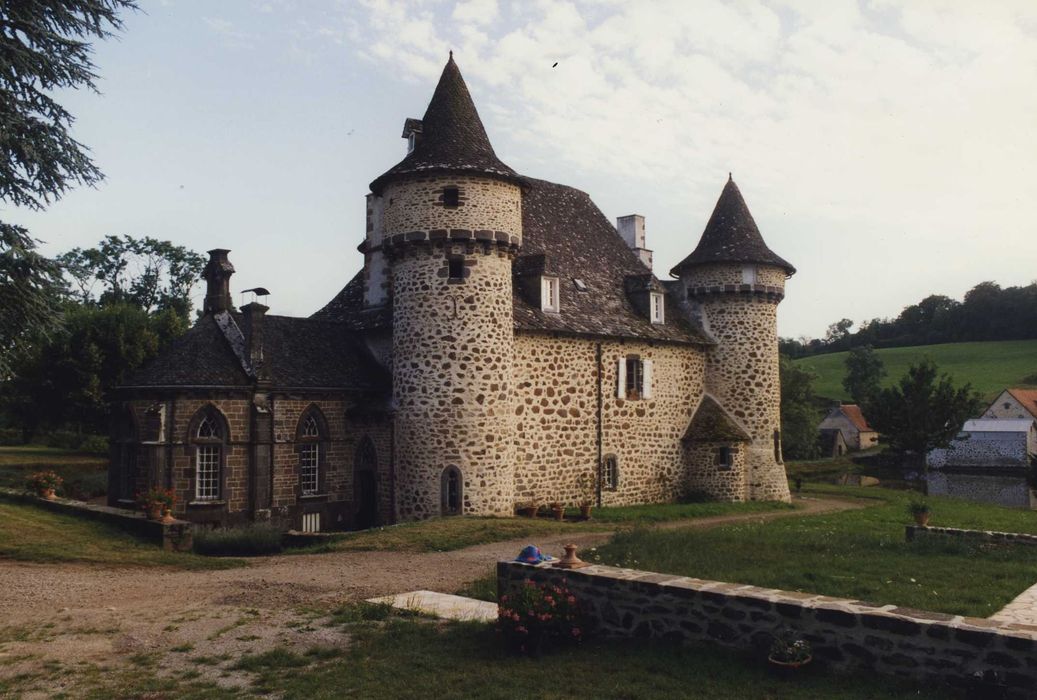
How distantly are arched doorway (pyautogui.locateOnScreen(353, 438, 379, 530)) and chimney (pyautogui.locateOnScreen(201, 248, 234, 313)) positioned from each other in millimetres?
5539

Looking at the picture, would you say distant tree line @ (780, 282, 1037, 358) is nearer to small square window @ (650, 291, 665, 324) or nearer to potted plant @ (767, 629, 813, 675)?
small square window @ (650, 291, 665, 324)

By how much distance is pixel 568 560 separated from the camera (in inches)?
416

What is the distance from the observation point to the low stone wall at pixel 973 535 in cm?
1608

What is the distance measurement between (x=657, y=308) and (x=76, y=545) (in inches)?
730

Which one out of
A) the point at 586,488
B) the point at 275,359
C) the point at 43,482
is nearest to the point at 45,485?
the point at 43,482

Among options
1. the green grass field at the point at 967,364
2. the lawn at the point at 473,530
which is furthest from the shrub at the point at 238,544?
the green grass field at the point at 967,364

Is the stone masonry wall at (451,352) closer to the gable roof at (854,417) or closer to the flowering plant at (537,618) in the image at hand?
the flowering plant at (537,618)

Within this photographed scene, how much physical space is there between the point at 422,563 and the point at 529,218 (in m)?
14.7

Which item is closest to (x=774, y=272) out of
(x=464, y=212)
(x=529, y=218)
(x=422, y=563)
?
(x=529, y=218)

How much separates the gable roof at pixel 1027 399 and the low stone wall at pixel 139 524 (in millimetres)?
60190

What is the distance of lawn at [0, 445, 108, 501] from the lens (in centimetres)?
3112

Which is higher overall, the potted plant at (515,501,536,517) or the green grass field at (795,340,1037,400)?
the green grass field at (795,340,1037,400)

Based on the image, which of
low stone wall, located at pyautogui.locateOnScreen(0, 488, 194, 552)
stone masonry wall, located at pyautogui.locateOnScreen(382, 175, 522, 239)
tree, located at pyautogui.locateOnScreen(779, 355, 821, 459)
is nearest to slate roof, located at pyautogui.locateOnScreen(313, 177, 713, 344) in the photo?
stone masonry wall, located at pyautogui.locateOnScreen(382, 175, 522, 239)

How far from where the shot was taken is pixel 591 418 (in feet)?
85.1
